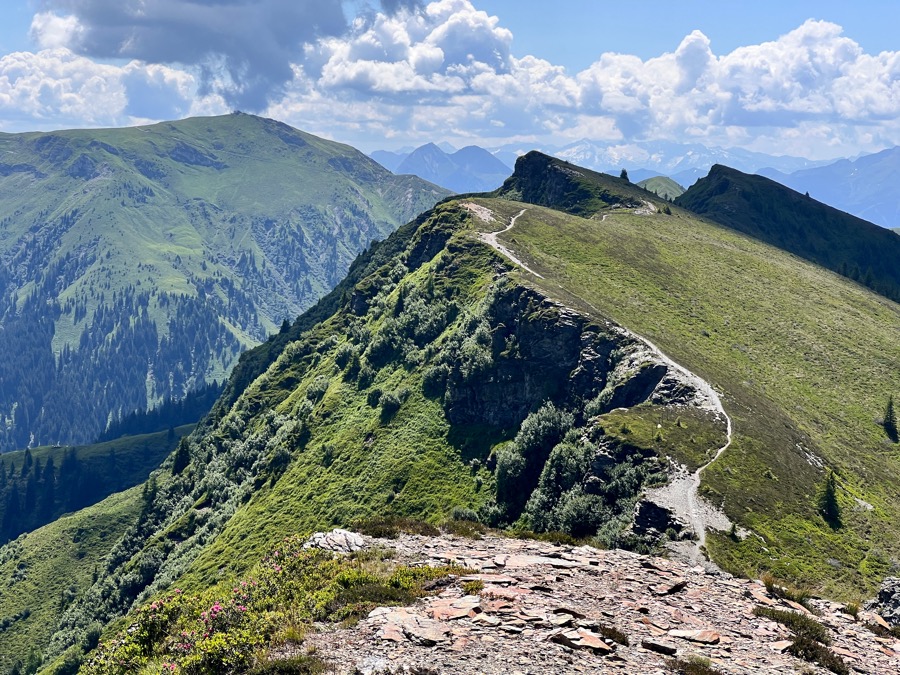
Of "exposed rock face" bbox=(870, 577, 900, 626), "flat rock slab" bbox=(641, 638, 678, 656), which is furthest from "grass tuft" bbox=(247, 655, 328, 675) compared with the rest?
"exposed rock face" bbox=(870, 577, 900, 626)

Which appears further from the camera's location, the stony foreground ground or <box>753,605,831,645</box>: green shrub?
<box>753,605,831,645</box>: green shrub

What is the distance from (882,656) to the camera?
2502cm

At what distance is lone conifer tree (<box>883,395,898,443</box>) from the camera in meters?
94.0

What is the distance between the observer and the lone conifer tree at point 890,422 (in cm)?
9400

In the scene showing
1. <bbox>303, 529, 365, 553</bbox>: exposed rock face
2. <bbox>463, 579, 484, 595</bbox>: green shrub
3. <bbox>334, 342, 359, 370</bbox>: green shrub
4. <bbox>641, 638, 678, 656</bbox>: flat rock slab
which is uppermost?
<bbox>641, 638, 678, 656</bbox>: flat rock slab

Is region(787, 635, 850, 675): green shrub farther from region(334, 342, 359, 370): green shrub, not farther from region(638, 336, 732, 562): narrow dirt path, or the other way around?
region(334, 342, 359, 370): green shrub

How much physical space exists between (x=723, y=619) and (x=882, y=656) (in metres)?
6.04

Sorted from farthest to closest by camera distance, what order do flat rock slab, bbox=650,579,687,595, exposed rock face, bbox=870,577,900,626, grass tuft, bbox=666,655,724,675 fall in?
exposed rock face, bbox=870,577,900,626 → flat rock slab, bbox=650,579,687,595 → grass tuft, bbox=666,655,724,675

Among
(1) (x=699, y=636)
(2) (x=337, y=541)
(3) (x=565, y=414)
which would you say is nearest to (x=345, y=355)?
(3) (x=565, y=414)

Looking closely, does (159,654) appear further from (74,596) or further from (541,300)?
(74,596)

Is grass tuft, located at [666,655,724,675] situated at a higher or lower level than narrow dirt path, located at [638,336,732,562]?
higher

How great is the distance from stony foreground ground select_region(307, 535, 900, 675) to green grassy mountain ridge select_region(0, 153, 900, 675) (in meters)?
25.9

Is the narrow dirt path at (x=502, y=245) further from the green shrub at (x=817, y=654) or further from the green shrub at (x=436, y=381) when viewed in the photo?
the green shrub at (x=817, y=654)

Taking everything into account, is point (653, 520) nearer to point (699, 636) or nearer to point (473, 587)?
point (699, 636)
